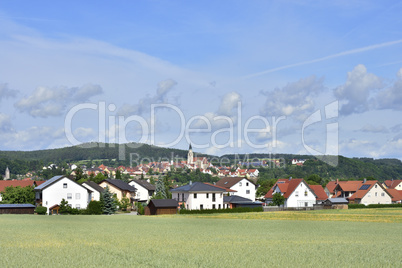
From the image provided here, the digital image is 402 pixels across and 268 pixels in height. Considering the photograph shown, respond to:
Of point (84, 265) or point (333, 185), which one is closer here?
point (84, 265)

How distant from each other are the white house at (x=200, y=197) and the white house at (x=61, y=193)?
1785 cm

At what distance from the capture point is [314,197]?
108 m

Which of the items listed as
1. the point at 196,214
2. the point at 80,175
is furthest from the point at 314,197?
the point at 80,175

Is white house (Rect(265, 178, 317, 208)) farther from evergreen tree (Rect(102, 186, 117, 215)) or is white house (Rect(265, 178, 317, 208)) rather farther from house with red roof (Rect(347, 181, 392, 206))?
evergreen tree (Rect(102, 186, 117, 215))

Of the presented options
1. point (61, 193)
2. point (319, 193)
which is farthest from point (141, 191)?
point (319, 193)

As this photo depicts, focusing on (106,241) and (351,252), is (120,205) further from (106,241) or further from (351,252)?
(351,252)

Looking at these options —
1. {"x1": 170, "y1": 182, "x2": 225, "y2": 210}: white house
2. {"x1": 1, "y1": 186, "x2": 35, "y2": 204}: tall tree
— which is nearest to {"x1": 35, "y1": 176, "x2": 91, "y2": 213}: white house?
{"x1": 1, "y1": 186, "x2": 35, "y2": 204}: tall tree

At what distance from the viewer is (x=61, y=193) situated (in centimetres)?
8750

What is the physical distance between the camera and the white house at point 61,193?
86625mm

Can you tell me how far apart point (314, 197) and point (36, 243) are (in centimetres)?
8570

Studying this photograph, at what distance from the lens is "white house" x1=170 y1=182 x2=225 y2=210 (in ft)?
290

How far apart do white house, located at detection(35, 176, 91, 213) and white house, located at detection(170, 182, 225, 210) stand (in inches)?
703

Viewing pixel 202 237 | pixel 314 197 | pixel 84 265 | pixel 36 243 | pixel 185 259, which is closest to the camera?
pixel 84 265

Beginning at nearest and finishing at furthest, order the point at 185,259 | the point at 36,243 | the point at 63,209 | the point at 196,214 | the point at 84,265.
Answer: the point at 84,265, the point at 185,259, the point at 36,243, the point at 196,214, the point at 63,209
